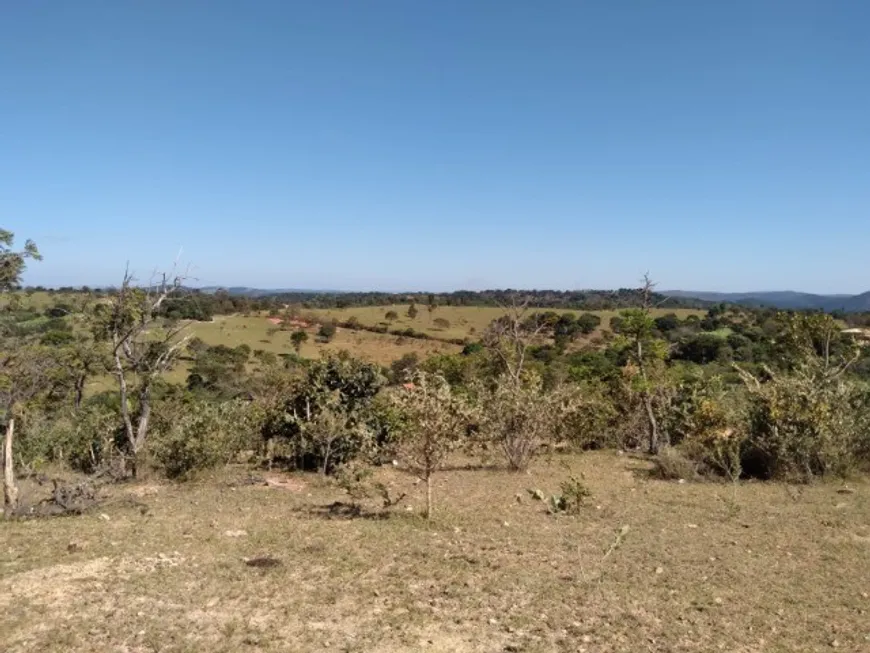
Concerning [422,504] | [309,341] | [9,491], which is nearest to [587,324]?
[309,341]

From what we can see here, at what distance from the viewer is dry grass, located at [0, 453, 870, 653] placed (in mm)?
6105

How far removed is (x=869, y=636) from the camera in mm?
6289

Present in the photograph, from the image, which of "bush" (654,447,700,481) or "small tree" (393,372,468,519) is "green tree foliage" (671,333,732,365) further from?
"small tree" (393,372,468,519)

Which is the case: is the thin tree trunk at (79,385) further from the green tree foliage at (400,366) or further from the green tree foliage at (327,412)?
the green tree foliage at (400,366)

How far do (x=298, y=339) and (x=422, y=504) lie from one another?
158 ft

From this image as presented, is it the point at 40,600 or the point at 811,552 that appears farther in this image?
the point at 811,552

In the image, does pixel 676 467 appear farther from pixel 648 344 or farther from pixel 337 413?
pixel 337 413

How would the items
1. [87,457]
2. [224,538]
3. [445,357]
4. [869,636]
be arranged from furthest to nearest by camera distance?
[445,357]
[87,457]
[224,538]
[869,636]

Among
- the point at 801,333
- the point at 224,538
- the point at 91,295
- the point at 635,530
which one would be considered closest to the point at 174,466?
the point at 91,295

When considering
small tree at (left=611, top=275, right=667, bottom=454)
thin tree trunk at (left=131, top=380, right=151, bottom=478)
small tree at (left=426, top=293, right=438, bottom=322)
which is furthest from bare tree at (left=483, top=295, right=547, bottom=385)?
small tree at (left=426, top=293, right=438, bottom=322)

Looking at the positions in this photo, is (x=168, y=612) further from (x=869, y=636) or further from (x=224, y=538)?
(x=869, y=636)

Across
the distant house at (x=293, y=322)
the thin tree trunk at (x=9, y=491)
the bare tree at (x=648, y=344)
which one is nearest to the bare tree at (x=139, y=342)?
the thin tree trunk at (x=9, y=491)

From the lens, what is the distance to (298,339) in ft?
192

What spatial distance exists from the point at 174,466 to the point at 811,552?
40.5 ft
